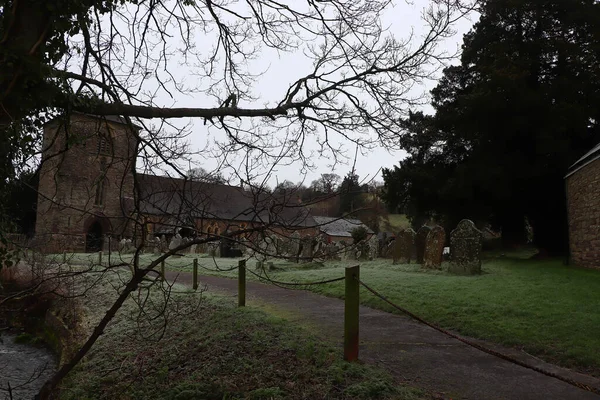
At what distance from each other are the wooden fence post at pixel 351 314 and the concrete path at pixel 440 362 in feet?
0.92

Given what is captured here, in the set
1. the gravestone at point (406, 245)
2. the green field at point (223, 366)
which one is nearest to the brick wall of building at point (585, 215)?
the gravestone at point (406, 245)

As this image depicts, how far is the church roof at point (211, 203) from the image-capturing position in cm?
429

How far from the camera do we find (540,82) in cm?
2117

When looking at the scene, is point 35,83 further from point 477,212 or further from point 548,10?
point 548,10

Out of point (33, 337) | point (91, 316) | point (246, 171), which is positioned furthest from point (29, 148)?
point (33, 337)

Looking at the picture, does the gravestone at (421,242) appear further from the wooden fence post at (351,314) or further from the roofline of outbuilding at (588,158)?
the wooden fence post at (351,314)

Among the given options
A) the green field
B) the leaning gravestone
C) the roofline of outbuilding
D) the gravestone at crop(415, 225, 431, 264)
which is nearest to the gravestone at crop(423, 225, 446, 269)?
the leaning gravestone

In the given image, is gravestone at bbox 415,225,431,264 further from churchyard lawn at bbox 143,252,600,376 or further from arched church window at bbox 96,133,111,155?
arched church window at bbox 96,133,111,155

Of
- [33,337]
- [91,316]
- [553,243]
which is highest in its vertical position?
[553,243]

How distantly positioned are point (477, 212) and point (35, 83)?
2086 centimetres

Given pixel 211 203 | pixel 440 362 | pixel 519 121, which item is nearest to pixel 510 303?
pixel 440 362

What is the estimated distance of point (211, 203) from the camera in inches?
188

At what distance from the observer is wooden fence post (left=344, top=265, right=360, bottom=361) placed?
4.83m

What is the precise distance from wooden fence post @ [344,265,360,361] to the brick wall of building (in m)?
12.1
